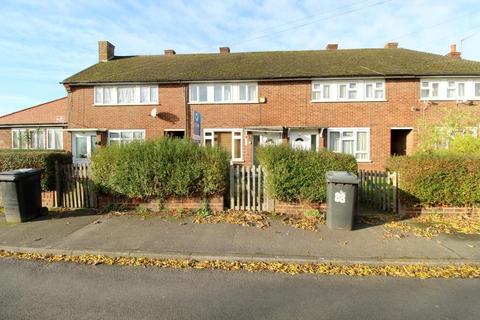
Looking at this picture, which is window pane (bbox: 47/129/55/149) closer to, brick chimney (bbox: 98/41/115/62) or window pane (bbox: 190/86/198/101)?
brick chimney (bbox: 98/41/115/62)

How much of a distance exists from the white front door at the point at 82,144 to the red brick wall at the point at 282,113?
1.89 ft

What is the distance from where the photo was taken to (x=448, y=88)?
15.5 metres

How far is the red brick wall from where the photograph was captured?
51.6ft

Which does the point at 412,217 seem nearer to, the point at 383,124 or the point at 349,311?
the point at 349,311

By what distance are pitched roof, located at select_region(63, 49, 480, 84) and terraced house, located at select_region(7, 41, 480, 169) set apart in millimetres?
58

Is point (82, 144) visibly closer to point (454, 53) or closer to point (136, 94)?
point (136, 94)

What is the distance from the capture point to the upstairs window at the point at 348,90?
625 inches

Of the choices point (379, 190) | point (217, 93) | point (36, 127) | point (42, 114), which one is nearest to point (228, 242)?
point (379, 190)

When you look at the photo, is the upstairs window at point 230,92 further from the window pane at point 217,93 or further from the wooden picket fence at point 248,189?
the wooden picket fence at point 248,189

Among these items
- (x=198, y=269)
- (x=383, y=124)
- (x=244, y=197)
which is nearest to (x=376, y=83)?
(x=383, y=124)

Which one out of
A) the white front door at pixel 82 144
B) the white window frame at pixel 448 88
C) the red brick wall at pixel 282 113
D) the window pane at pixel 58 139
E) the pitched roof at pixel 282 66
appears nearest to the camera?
the white window frame at pixel 448 88

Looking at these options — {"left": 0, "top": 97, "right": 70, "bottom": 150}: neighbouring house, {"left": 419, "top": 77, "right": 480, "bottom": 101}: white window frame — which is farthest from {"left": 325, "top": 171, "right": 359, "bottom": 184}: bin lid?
{"left": 0, "top": 97, "right": 70, "bottom": 150}: neighbouring house

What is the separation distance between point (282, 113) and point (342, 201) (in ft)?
35.5

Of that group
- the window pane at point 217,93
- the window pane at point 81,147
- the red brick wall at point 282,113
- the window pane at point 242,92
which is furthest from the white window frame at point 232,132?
the window pane at point 81,147
